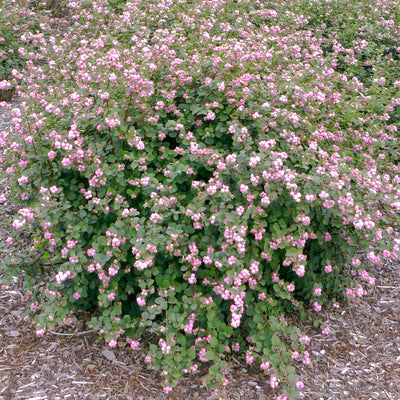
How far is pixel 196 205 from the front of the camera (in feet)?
8.59

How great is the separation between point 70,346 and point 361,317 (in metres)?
2.16

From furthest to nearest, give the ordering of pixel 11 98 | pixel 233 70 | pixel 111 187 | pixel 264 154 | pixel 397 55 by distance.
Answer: pixel 397 55
pixel 11 98
pixel 233 70
pixel 111 187
pixel 264 154

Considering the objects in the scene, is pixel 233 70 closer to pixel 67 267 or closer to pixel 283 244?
pixel 283 244

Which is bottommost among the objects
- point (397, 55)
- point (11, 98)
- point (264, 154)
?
point (11, 98)

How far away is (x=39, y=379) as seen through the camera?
2.76m

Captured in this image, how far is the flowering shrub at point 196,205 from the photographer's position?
2568mm

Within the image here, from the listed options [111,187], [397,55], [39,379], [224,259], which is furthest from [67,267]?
[397,55]

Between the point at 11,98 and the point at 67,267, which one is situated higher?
the point at 67,267

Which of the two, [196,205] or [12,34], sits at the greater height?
[196,205]

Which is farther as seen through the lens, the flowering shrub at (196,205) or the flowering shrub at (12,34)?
the flowering shrub at (12,34)

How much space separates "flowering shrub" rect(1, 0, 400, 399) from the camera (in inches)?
101

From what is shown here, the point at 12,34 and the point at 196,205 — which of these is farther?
the point at 12,34

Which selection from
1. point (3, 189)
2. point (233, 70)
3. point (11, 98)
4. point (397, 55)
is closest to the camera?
point (233, 70)

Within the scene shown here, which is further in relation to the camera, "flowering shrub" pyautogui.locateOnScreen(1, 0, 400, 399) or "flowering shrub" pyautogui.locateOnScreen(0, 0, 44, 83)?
"flowering shrub" pyautogui.locateOnScreen(0, 0, 44, 83)
